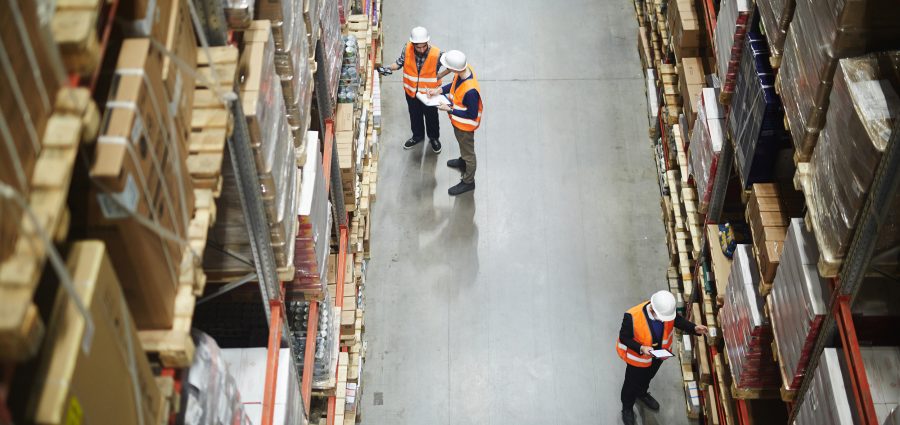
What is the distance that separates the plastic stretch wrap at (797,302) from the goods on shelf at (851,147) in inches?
11.8

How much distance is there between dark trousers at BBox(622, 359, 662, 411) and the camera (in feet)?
27.7

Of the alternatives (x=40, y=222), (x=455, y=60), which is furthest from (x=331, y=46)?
(x=40, y=222)

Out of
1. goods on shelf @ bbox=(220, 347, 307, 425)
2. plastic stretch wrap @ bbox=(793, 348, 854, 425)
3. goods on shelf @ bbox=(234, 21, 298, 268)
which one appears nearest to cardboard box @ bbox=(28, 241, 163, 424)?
goods on shelf @ bbox=(234, 21, 298, 268)

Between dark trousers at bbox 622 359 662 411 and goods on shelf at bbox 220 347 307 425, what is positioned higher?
goods on shelf at bbox 220 347 307 425

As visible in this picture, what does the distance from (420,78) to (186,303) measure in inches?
276

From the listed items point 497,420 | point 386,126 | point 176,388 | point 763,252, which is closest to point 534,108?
point 386,126

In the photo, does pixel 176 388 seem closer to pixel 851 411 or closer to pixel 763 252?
pixel 851 411

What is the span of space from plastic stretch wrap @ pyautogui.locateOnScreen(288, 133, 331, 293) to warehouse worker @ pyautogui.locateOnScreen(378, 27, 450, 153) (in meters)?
3.75

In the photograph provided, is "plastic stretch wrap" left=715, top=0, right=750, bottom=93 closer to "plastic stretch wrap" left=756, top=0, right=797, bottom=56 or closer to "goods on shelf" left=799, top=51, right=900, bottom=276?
"plastic stretch wrap" left=756, top=0, right=797, bottom=56

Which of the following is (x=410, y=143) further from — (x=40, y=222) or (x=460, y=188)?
(x=40, y=222)

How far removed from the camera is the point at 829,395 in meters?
5.73

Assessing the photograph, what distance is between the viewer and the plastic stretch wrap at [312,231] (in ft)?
21.1

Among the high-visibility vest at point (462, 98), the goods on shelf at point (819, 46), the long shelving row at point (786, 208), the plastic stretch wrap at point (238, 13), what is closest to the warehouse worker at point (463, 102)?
the high-visibility vest at point (462, 98)

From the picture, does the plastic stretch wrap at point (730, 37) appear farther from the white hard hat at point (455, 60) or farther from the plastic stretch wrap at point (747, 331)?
the white hard hat at point (455, 60)
